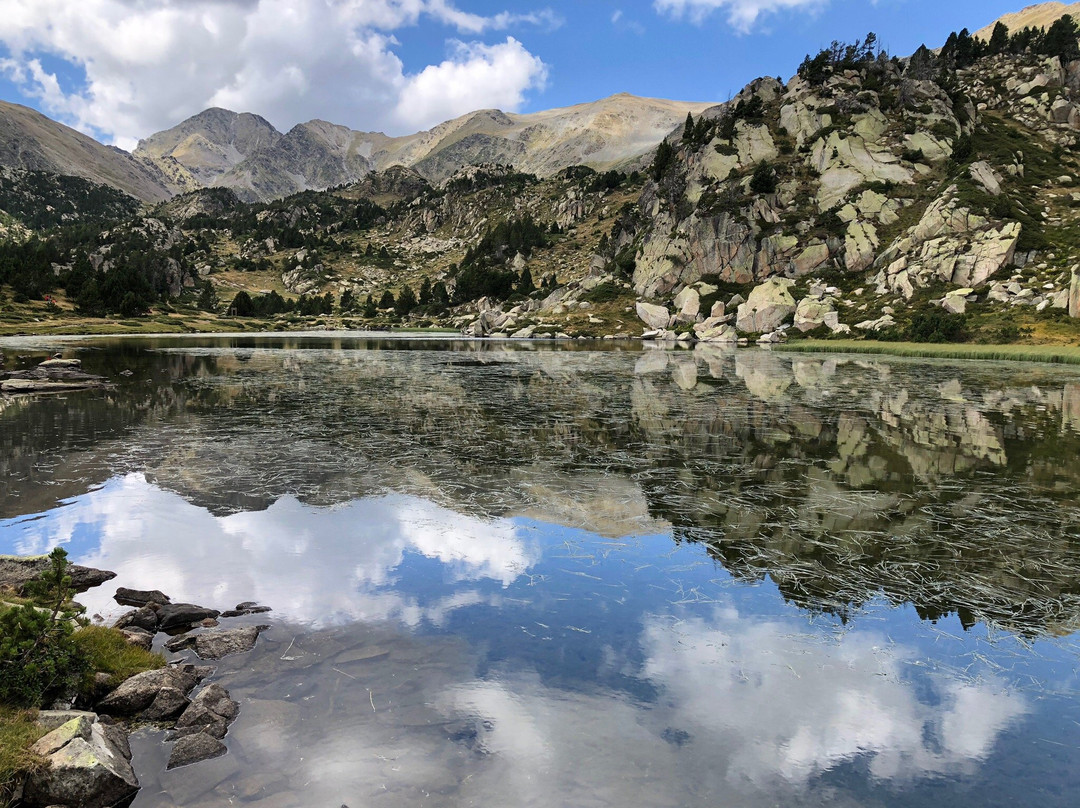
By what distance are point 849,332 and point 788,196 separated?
4861cm

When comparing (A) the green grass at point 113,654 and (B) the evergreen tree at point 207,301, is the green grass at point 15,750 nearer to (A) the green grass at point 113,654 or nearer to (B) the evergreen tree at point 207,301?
(A) the green grass at point 113,654

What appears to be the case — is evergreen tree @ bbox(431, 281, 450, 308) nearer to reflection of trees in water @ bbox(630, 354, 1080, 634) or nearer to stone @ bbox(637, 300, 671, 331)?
stone @ bbox(637, 300, 671, 331)

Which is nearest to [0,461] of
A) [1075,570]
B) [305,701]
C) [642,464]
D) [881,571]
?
[305,701]

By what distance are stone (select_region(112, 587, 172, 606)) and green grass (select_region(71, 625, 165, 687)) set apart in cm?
161

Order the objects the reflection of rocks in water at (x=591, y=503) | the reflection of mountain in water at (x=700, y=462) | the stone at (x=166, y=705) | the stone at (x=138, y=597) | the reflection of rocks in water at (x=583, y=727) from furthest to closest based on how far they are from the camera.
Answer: the reflection of rocks in water at (x=591, y=503)
the reflection of mountain in water at (x=700, y=462)
the stone at (x=138, y=597)
the stone at (x=166, y=705)
the reflection of rocks in water at (x=583, y=727)

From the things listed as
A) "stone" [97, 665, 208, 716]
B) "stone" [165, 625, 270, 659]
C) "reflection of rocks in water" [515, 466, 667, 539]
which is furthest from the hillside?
"stone" [97, 665, 208, 716]

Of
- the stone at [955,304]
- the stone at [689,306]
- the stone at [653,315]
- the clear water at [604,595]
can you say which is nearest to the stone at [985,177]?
the stone at [955,304]

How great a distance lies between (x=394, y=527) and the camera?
1517 centimetres

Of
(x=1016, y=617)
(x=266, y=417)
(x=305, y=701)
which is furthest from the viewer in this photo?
(x=266, y=417)

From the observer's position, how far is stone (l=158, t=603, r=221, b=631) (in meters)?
10.5

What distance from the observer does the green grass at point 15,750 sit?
20.4 ft

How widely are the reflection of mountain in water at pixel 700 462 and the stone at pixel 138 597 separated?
4.92 m

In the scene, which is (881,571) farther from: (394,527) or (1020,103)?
(1020,103)

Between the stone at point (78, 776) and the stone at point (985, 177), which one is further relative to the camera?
the stone at point (985, 177)
